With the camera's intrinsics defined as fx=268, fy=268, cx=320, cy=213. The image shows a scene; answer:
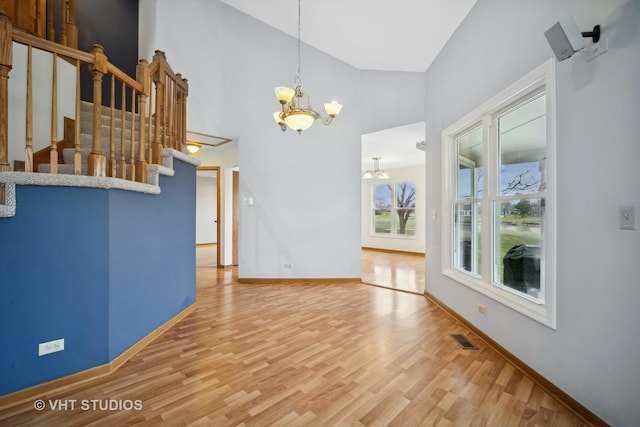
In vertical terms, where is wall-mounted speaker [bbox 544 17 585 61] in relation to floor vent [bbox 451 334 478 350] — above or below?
above

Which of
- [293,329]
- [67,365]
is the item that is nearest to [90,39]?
[67,365]

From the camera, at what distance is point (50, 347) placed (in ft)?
6.04

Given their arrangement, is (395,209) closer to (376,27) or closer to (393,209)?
(393,209)

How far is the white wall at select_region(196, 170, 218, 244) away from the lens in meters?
9.20

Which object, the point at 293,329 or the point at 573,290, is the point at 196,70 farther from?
the point at 573,290

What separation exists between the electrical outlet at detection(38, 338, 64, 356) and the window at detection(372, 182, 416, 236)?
8.14m

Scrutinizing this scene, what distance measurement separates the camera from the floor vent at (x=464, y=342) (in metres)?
2.50

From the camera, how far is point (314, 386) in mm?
1900

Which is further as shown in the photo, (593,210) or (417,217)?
(417,217)

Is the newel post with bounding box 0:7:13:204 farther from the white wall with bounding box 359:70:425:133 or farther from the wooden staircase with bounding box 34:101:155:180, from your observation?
the white wall with bounding box 359:70:425:133

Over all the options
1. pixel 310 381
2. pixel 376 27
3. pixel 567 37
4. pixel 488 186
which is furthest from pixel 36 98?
pixel 488 186

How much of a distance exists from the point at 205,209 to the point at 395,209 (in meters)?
6.51

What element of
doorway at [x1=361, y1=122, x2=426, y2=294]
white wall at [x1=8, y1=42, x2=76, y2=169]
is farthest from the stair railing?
doorway at [x1=361, y1=122, x2=426, y2=294]

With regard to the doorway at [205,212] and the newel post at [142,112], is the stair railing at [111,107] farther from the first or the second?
the doorway at [205,212]
